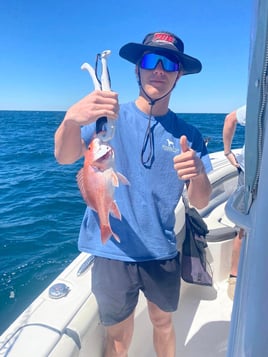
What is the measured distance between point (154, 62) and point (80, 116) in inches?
21.0

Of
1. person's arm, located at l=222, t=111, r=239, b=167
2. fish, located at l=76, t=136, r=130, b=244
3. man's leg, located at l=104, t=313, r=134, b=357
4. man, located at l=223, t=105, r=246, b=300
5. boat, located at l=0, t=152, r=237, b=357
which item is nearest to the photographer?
fish, located at l=76, t=136, r=130, b=244

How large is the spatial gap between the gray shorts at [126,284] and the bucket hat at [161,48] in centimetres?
104

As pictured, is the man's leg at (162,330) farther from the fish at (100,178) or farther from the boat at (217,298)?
the fish at (100,178)

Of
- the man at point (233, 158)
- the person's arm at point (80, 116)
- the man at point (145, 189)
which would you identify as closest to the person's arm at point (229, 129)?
the man at point (233, 158)

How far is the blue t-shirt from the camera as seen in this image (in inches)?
62.0

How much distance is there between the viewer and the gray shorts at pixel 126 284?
5.29ft

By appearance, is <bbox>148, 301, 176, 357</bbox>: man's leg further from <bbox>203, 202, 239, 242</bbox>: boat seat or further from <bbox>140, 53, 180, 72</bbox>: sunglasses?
<bbox>140, 53, 180, 72</bbox>: sunglasses

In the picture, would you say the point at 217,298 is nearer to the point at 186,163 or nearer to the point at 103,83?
the point at 186,163

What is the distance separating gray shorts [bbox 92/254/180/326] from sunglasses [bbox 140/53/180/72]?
975 millimetres

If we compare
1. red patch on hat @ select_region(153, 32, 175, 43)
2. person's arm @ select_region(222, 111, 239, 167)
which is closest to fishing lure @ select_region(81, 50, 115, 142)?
red patch on hat @ select_region(153, 32, 175, 43)

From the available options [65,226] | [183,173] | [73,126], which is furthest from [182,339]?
[65,226]

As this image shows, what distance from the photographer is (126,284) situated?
162cm

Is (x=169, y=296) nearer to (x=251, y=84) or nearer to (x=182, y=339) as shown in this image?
(x=182, y=339)

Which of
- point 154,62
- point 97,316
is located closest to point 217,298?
point 97,316
